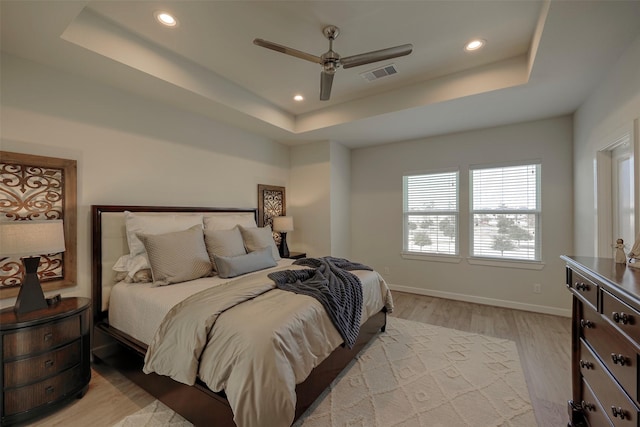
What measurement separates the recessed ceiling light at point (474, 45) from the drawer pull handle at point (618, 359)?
2.50 meters

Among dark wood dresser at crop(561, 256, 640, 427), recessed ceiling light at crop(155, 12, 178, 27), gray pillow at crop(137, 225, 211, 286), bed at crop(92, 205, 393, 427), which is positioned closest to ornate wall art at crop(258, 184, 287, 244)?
bed at crop(92, 205, 393, 427)

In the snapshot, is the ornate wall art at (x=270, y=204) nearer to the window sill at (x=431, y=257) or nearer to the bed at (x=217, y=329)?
the bed at (x=217, y=329)

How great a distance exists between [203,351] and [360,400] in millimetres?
1184

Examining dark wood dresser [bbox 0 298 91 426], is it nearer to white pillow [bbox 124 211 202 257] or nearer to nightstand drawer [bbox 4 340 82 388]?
nightstand drawer [bbox 4 340 82 388]

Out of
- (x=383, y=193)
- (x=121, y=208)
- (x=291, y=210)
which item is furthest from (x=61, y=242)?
(x=383, y=193)

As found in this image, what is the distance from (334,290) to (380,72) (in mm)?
2353

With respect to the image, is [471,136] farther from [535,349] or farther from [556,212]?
[535,349]

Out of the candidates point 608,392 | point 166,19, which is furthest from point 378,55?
point 608,392

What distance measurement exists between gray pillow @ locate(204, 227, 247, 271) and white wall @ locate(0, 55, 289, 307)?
2.54 ft

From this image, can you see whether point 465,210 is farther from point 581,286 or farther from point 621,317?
point 621,317

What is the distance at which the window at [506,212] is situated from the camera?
3.64 meters

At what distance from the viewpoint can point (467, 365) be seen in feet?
7.75

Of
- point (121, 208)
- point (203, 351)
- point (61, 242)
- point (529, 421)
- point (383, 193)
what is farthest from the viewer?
point (383, 193)

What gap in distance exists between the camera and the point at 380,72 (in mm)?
2887
